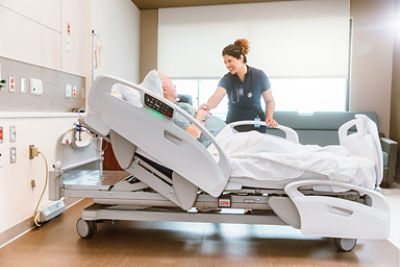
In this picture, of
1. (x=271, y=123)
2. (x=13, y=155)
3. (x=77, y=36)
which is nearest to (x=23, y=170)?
(x=13, y=155)

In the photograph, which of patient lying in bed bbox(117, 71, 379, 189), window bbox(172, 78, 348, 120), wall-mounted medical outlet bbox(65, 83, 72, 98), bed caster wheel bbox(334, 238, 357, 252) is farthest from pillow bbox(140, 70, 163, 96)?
window bbox(172, 78, 348, 120)

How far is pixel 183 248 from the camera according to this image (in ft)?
5.99

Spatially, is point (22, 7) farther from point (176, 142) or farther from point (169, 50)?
point (169, 50)

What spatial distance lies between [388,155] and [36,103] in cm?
369

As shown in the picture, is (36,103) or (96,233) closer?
(96,233)

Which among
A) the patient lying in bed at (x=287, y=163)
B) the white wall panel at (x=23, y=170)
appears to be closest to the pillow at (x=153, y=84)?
the patient lying in bed at (x=287, y=163)

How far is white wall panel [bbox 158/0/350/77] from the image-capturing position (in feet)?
13.5

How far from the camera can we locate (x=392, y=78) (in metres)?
→ 4.04

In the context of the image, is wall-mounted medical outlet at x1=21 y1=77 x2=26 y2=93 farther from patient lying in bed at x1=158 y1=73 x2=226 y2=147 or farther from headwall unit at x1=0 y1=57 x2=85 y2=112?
patient lying in bed at x1=158 y1=73 x2=226 y2=147

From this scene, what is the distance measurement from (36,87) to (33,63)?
17 cm

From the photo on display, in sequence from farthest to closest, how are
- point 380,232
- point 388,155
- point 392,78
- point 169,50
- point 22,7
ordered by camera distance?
point 169,50 < point 392,78 < point 388,155 < point 22,7 < point 380,232

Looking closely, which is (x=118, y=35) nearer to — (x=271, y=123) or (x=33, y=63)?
(x=33, y=63)

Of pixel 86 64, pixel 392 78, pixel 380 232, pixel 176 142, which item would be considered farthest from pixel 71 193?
pixel 392 78

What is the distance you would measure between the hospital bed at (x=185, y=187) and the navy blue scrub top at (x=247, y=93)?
0.90 m
